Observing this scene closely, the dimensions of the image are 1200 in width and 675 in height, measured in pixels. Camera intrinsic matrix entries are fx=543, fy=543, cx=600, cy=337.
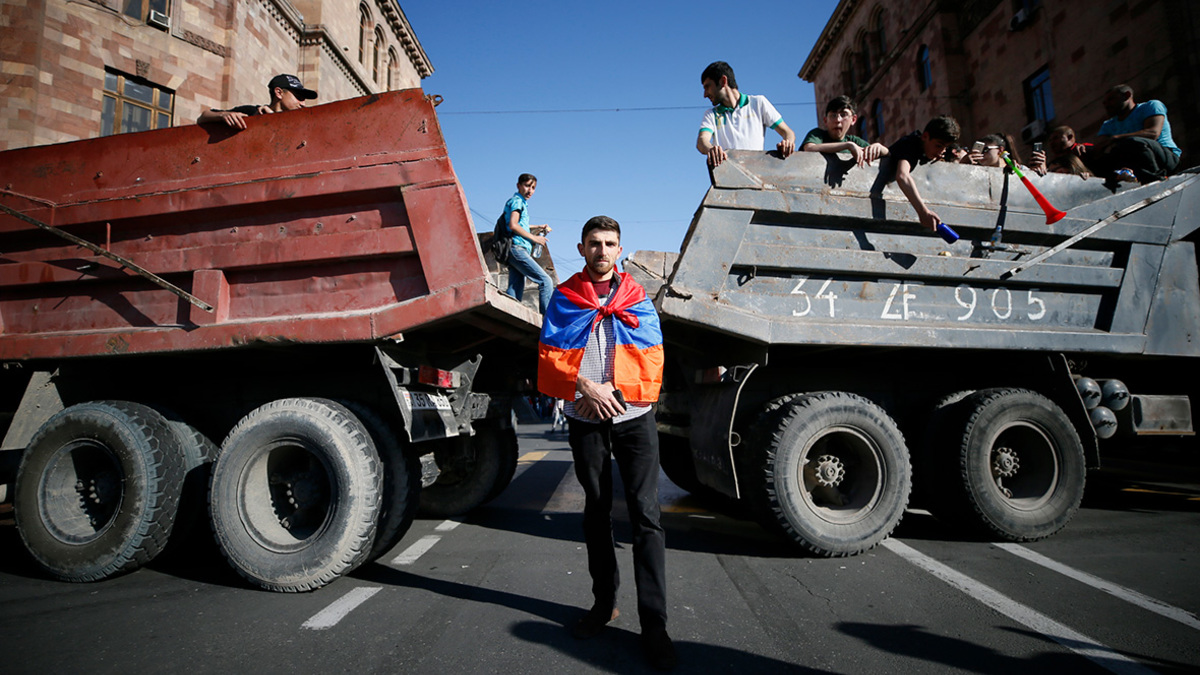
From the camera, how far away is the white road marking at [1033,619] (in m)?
2.11

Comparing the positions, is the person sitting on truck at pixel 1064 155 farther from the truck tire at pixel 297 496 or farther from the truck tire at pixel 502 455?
the truck tire at pixel 297 496

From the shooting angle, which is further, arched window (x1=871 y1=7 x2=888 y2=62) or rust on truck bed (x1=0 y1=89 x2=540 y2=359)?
arched window (x1=871 y1=7 x2=888 y2=62)

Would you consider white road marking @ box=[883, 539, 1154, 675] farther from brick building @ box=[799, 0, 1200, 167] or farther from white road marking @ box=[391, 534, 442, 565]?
brick building @ box=[799, 0, 1200, 167]

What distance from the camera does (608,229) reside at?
2.58 metres

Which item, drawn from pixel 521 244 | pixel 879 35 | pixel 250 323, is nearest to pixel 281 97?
pixel 250 323

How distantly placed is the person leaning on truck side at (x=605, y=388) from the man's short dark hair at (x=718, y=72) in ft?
7.61

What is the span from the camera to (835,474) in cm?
362

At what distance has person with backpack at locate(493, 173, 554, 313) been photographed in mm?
4984

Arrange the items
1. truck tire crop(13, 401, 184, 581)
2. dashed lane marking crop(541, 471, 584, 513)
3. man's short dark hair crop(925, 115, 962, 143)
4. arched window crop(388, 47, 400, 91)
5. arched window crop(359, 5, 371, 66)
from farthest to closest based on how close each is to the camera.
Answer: arched window crop(388, 47, 400, 91) → arched window crop(359, 5, 371, 66) → dashed lane marking crop(541, 471, 584, 513) → man's short dark hair crop(925, 115, 962, 143) → truck tire crop(13, 401, 184, 581)

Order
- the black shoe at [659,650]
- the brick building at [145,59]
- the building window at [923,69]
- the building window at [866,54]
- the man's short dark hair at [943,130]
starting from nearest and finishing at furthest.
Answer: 1. the black shoe at [659,650]
2. the man's short dark hair at [943,130]
3. the brick building at [145,59]
4. the building window at [923,69]
5. the building window at [866,54]

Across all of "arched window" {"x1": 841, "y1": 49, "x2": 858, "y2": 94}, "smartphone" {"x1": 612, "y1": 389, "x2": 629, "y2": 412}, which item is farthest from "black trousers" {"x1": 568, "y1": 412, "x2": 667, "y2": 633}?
"arched window" {"x1": 841, "y1": 49, "x2": 858, "y2": 94}

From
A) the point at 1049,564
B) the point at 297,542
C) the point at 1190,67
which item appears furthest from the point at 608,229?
the point at 1190,67

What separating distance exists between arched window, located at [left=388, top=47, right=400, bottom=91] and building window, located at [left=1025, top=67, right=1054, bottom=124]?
2206 centimetres

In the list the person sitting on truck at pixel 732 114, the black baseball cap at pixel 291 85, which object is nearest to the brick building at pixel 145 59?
the black baseball cap at pixel 291 85
